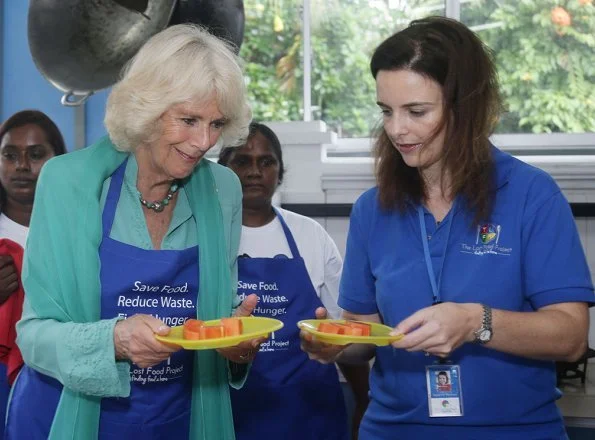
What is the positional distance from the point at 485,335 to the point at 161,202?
74cm

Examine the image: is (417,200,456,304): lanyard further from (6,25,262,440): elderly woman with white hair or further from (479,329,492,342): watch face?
(6,25,262,440): elderly woman with white hair

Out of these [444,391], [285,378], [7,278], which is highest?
[7,278]

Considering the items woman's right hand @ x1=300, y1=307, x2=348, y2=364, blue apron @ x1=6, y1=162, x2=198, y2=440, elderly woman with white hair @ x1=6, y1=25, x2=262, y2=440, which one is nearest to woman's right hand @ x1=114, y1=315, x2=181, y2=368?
elderly woman with white hair @ x1=6, y1=25, x2=262, y2=440

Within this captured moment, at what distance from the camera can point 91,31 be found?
7.99 feet

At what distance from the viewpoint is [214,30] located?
8.20 ft

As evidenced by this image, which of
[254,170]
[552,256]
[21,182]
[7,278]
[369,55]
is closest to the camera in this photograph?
[552,256]

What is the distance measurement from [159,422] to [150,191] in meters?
0.47

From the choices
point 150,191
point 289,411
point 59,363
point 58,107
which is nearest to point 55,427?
point 59,363

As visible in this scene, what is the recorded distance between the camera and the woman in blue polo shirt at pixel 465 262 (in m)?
1.53

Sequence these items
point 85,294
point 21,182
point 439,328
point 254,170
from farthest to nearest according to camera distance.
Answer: point 254,170 < point 21,182 < point 85,294 < point 439,328

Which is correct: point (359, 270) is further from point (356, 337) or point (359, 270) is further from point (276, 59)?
point (276, 59)

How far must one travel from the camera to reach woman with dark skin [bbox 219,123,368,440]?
2.41 metres

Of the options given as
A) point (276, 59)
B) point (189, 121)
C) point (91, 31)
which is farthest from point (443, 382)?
point (276, 59)

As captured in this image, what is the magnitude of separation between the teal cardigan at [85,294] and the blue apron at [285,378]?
52cm
